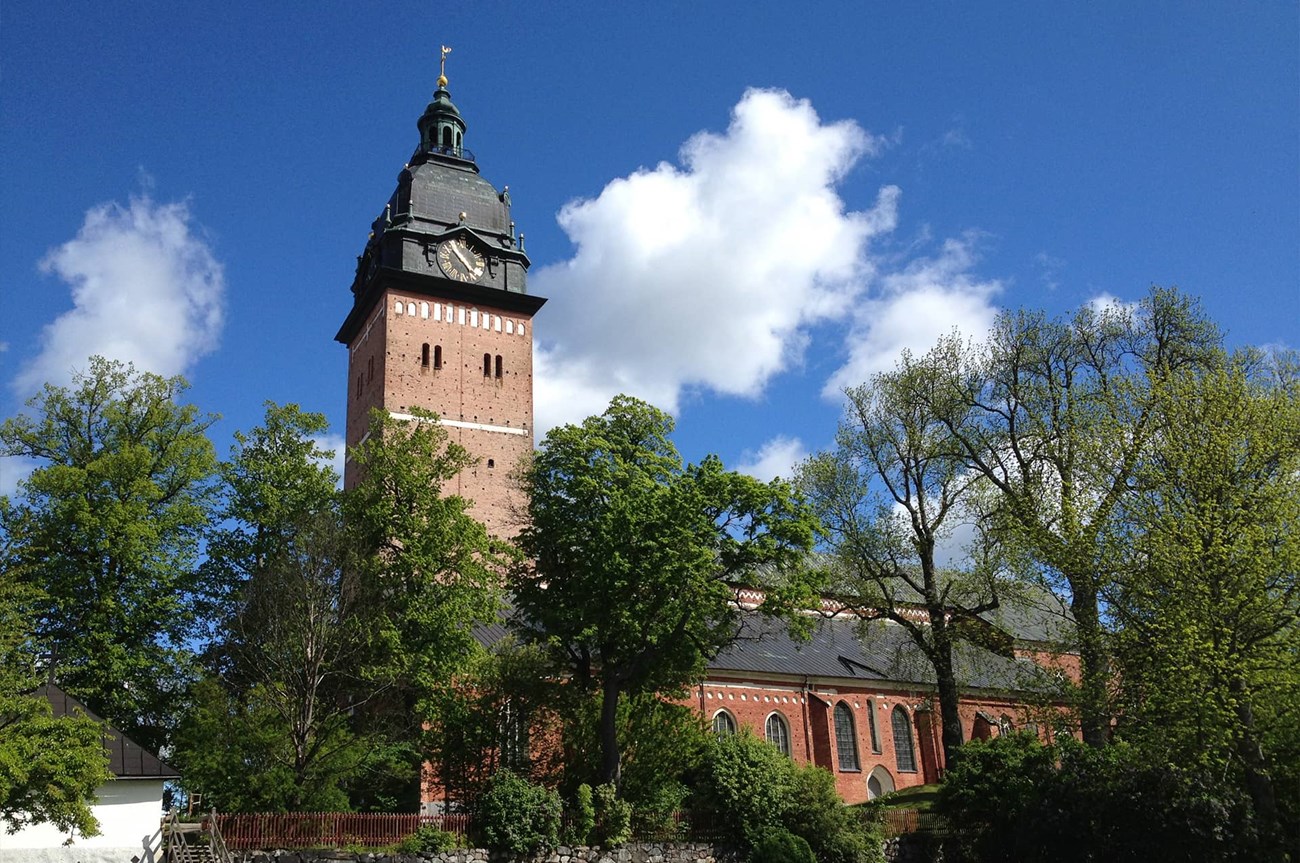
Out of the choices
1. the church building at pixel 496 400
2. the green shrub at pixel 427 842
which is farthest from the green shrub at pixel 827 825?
the church building at pixel 496 400

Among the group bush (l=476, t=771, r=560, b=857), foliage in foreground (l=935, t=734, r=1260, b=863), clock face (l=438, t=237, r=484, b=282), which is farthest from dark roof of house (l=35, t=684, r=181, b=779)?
clock face (l=438, t=237, r=484, b=282)

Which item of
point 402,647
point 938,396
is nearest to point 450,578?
point 402,647

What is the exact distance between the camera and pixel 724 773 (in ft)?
88.7

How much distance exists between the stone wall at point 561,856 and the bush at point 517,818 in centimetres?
33

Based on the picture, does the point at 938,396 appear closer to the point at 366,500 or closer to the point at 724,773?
the point at 724,773

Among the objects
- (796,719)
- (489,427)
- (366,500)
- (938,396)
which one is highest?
(489,427)

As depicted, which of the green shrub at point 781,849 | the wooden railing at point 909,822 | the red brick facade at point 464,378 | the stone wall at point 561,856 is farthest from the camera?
the red brick facade at point 464,378

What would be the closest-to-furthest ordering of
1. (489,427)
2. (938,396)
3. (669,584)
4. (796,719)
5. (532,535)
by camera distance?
(669,584) < (532,535) < (938,396) < (796,719) < (489,427)

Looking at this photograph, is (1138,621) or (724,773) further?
(724,773)

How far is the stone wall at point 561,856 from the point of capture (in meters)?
21.8

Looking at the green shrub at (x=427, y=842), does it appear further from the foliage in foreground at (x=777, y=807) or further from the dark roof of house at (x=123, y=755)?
the foliage in foreground at (x=777, y=807)

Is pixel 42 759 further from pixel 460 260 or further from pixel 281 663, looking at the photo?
pixel 460 260

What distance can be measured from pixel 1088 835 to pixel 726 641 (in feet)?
31.1

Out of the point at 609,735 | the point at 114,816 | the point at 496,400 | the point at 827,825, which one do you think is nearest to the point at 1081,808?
the point at 827,825
